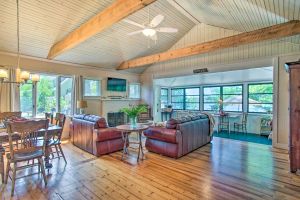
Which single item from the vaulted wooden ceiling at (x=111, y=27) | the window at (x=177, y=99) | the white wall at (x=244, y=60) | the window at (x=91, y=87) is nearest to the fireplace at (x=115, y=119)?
the window at (x=91, y=87)

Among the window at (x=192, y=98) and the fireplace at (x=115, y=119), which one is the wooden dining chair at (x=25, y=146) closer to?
the fireplace at (x=115, y=119)

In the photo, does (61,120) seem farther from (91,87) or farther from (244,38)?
(244,38)

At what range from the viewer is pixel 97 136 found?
12.9ft

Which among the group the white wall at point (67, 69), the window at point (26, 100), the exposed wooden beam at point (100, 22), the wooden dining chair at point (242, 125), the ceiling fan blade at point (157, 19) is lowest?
the wooden dining chair at point (242, 125)

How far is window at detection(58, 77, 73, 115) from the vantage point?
19.8ft

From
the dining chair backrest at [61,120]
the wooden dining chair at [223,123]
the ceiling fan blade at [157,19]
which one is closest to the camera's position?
the ceiling fan blade at [157,19]

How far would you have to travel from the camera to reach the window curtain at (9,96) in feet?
15.3

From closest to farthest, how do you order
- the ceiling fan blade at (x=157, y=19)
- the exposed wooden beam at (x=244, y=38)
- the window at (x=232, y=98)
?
the ceiling fan blade at (x=157, y=19) → the exposed wooden beam at (x=244, y=38) → the window at (x=232, y=98)

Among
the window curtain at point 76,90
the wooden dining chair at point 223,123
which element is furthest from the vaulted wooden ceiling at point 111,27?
the wooden dining chair at point 223,123

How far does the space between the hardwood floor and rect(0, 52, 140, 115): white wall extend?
2986 mm

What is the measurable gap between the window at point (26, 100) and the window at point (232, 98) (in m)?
7.50

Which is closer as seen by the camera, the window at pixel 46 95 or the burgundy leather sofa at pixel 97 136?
the burgundy leather sofa at pixel 97 136

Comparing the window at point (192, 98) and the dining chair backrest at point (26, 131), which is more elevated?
the window at point (192, 98)

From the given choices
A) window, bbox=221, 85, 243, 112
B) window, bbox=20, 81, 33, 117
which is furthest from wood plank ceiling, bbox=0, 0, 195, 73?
window, bbox=221, 85, 243, 112
